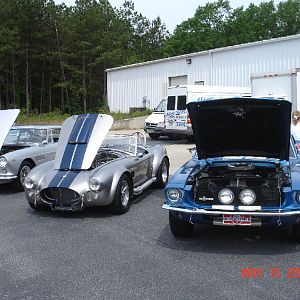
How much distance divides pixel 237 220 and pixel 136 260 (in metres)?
1.24

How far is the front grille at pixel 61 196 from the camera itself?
695cm

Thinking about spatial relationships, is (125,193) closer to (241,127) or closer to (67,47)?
(241,127)

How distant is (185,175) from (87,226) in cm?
178

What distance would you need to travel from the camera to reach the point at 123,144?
28.8 feet

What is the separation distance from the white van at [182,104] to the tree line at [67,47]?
2759 cm

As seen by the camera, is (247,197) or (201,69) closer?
(247,197)

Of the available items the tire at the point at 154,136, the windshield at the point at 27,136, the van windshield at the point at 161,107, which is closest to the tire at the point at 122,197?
the windshield at the point at 27,136

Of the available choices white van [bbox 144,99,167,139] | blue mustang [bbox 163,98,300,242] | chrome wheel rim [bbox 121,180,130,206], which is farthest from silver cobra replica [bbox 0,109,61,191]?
white van [bbox 144,99,167,139]

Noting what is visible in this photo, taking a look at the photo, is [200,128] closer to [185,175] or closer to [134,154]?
[185,175]

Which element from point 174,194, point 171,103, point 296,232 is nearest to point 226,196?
point 174,194

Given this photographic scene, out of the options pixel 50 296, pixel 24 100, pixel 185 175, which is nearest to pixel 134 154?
pixel 185 175

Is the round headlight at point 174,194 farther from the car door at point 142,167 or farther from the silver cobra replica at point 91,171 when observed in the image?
the car door at point 142,167

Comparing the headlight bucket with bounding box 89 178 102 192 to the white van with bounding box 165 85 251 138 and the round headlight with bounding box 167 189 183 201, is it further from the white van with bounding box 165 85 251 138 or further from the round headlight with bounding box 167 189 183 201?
the white van with bounding box 165 85 251 138

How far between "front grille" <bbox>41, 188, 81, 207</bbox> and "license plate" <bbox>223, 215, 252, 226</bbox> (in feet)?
8.39
